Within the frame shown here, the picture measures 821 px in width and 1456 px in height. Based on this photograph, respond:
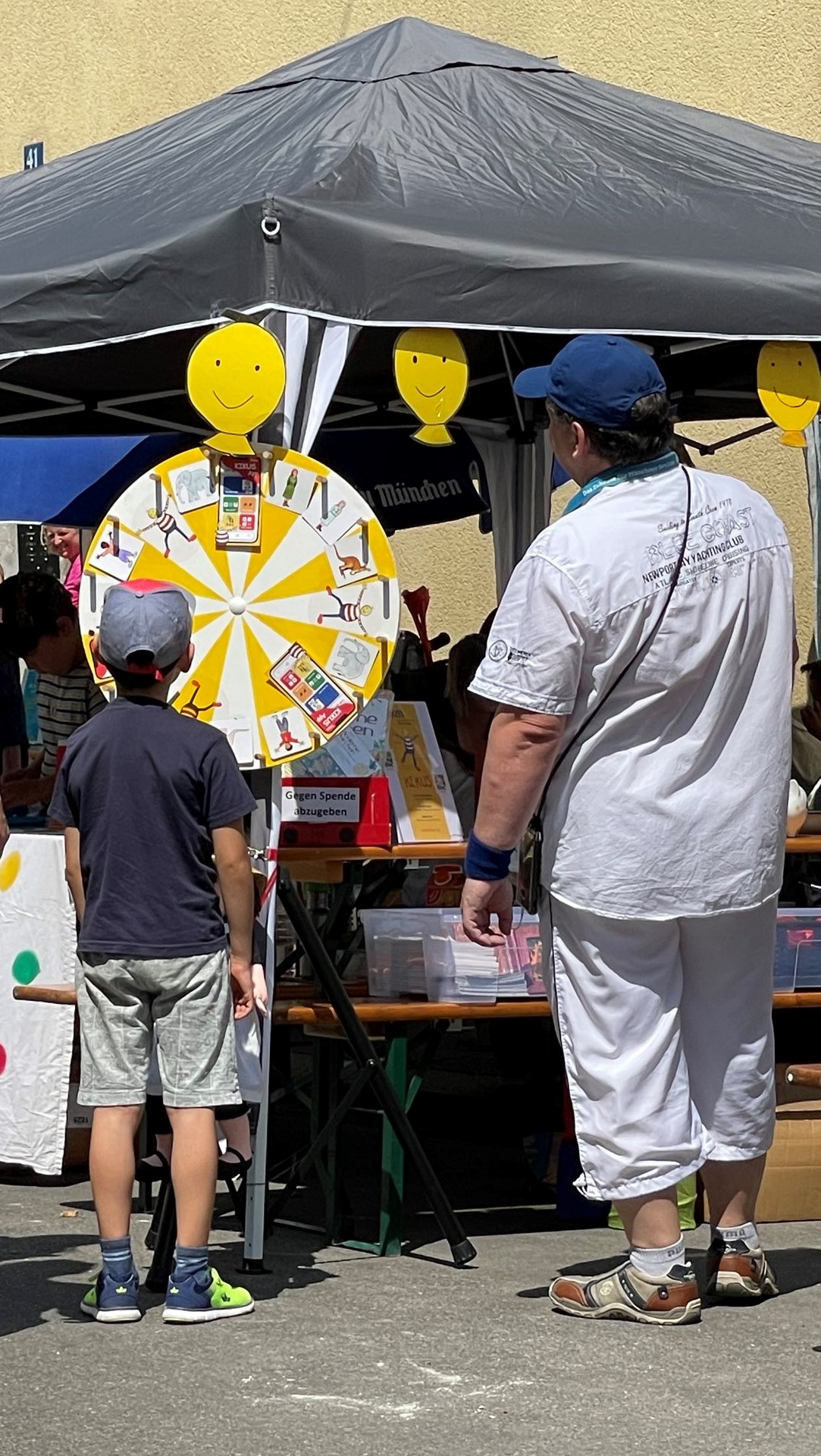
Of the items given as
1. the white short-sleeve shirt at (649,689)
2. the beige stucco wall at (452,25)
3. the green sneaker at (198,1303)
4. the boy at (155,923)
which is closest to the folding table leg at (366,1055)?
the boy at (155,923)

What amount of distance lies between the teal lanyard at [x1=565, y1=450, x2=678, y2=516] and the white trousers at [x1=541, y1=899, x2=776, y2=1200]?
2.83ft

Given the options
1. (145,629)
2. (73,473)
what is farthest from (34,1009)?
(73,473)

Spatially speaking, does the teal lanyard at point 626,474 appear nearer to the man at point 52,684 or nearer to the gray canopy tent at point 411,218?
the gray canopy tent at point 411,218

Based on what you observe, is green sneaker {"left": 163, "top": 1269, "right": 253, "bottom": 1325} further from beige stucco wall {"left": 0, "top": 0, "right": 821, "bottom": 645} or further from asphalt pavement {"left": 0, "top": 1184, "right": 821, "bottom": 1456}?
beige stucco wall {"left": 0, "top": 0, "right": 821, "bottom": 645}

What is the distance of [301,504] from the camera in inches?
192

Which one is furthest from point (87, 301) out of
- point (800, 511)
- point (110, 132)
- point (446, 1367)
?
point (110, 132)

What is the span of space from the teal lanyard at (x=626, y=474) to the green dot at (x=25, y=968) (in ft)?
6.42

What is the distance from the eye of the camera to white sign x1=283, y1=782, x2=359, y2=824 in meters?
5.16

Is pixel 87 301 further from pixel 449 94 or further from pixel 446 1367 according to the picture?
pixel 446 1367

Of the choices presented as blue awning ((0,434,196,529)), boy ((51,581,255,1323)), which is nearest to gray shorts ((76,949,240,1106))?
boy ((51,581,255,1323))

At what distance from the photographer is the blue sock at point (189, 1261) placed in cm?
443

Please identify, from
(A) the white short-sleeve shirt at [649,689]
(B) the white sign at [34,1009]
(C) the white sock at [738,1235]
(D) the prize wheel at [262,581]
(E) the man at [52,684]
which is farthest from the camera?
(E) the man at [52,684]

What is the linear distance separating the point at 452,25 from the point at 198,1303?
7.67m

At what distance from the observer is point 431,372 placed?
4934mm
